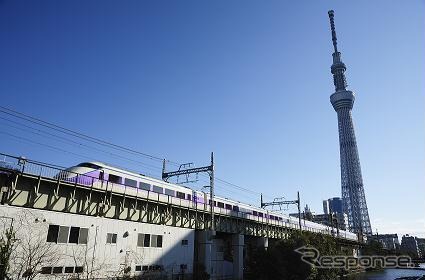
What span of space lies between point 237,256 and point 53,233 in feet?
91.3

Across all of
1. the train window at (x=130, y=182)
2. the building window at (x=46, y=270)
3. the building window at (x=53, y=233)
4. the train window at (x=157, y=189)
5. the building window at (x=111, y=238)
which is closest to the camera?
the building window at (x=46, y=270)

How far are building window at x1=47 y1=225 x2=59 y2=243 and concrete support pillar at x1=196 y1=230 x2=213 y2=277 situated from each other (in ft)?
61.2

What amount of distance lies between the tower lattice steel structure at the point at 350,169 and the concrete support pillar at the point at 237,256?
152 m

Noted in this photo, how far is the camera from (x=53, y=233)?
26.7 metres

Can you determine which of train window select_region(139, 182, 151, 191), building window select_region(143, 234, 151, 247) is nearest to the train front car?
train window select_region(139, 182, 151, 191)

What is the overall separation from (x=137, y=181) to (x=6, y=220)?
1329 cm

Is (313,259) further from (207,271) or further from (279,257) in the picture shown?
(207,271)

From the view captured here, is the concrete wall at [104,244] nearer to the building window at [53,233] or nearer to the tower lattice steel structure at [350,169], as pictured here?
the building window at [53,233]

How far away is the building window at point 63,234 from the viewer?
88.3 feet

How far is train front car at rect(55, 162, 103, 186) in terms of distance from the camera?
29.1m

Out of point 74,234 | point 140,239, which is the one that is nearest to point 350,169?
point 140,239

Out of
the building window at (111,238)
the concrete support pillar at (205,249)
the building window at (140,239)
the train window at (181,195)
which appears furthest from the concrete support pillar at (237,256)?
the building window at (111,238)

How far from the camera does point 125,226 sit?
32.6 m

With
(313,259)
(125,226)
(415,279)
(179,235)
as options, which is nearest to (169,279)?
(179,235)
